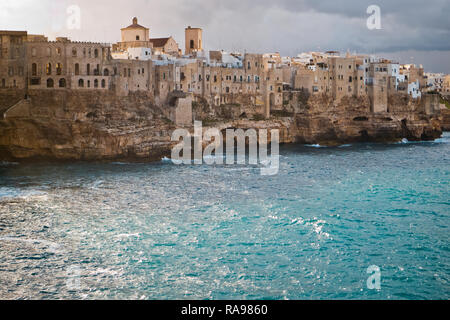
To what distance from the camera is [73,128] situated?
47250 mm

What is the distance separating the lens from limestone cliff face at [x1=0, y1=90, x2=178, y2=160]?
4647 centimetres

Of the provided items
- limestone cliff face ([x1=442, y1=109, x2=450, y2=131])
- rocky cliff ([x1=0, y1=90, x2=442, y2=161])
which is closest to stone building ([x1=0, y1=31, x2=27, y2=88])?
rocky cliff ([x1=0, y1=90, x2=442, y2=161])

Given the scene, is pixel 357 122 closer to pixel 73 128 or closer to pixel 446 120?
pixel 446 120

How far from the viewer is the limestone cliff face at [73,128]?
46.5 m

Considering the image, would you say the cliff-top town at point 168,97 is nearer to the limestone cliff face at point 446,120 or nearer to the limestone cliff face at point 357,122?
the limestone cliff face at point 357,122

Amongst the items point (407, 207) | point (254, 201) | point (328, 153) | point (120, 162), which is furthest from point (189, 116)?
point (407, 207)

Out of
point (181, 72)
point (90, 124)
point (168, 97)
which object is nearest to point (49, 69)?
point (90, 124)

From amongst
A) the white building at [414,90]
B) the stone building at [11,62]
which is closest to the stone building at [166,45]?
the stone building at [11,62]

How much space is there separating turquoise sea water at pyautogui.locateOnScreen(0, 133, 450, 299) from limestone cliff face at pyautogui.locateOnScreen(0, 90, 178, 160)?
5.18 m

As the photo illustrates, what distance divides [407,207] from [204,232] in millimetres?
14138

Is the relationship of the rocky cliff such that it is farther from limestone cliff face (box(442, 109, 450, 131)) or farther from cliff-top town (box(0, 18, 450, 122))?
limestone cliff face (box(442, 109, 450, 131))

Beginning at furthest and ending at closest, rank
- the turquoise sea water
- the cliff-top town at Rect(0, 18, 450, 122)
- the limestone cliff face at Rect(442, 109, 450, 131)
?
the limestone cliff face at Rect(442, 109, 450, 131)
the cliff-top town at Rect(0, 18, 450, 122)
the turquoise sea water

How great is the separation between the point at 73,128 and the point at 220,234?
2806cm

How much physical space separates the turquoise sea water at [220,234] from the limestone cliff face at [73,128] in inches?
204
